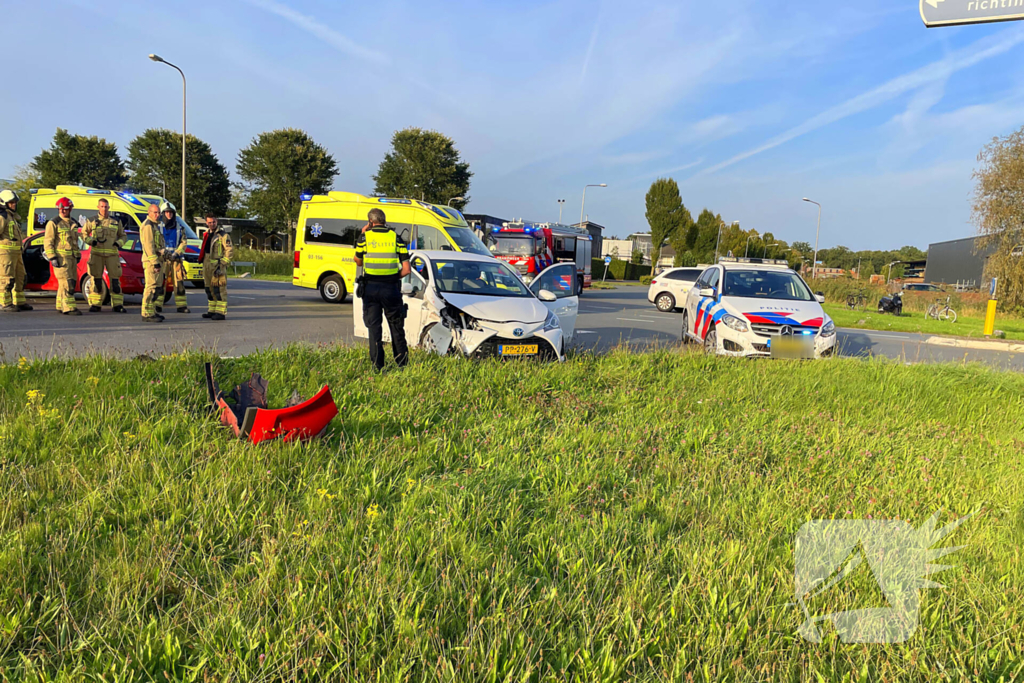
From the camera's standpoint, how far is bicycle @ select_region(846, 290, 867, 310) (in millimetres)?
26141

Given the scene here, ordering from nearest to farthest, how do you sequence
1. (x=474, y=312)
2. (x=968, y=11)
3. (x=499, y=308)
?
(x=968, y=11)
(x=474, y=312)
(x=499, y=308)

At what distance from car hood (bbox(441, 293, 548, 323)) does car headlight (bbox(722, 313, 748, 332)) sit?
3.01 meters

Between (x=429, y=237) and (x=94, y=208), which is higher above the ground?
(x=94, y=208)

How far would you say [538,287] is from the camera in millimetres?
9492

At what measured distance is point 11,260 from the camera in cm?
1009

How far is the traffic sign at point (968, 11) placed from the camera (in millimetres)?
5484

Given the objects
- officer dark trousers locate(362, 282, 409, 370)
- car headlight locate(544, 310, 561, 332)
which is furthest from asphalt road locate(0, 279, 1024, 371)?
car headlight locate(544, 310, 561, 332)

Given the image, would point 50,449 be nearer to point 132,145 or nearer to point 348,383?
point 348,383

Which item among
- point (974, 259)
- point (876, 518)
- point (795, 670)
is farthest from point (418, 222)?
point (974, 259)

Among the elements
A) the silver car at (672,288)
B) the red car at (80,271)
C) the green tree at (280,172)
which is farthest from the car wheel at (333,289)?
the green tree at (280,172)

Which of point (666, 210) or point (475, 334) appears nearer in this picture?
point (475, 334)

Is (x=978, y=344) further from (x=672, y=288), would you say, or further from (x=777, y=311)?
(x=777, y=311)

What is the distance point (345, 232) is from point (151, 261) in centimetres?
508

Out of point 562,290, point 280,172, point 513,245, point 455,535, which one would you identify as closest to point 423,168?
point 280,172
